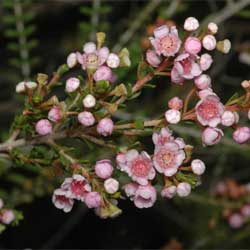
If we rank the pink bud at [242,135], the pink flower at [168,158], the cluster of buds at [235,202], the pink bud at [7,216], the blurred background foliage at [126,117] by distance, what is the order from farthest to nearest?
the cluster of buds at [235,202]
the blurred background foliage at [126,117]
the pink bud at [7,216]
the pink bud at [242,135]
the pink flower at [168,158]

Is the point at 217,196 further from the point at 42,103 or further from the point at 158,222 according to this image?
the point at 42,103

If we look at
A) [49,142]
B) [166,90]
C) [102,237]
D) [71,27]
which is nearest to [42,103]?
[49,142]

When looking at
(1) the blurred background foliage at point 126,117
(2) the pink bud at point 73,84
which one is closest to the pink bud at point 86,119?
(2) the pink bud at point 73,84

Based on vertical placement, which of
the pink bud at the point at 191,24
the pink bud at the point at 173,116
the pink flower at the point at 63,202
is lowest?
the pink flower at the point at 63,202

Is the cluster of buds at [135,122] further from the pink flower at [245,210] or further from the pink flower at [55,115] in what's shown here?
the pink flower at [245,210]

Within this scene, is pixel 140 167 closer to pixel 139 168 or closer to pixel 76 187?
pixel 139 168

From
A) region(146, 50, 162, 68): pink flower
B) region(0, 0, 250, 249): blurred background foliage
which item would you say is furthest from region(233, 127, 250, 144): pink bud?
region(0, 0, 250, 249): blurred background foliage
